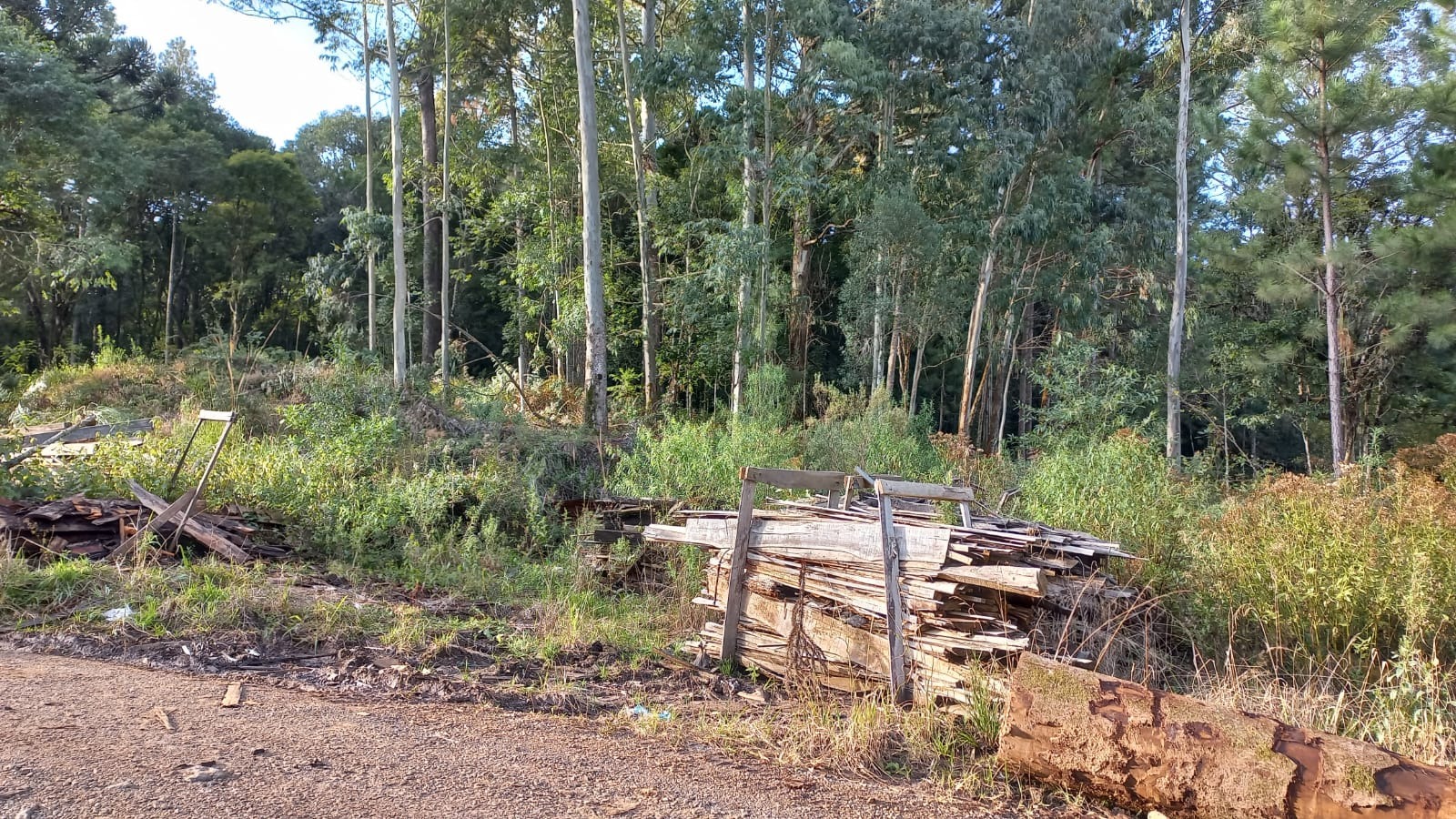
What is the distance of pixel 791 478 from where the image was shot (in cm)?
567

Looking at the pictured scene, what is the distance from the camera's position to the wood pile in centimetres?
697

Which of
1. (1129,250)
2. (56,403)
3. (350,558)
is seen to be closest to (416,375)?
(56,403)

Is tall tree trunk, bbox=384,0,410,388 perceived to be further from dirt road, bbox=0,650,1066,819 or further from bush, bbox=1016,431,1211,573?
dirt road, bbox=0,650,1066,819

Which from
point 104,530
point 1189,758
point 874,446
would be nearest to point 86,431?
point 104,530

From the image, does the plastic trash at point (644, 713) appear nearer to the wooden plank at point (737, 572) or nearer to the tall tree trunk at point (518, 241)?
the wooden plank at point (737, 572)

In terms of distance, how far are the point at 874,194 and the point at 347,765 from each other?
1693 cm

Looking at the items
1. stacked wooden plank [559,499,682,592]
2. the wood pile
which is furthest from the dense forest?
the wood pile

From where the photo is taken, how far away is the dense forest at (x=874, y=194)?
16266 millimetres

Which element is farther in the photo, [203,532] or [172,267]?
[172,267]

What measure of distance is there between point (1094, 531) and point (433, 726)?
5768 mm

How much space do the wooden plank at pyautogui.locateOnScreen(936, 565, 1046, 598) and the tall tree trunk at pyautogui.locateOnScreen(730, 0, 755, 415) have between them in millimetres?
11668

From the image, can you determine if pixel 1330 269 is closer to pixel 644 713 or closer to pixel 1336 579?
pixel 1336 579

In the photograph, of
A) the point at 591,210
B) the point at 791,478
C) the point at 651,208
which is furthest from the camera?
the point at 651,208

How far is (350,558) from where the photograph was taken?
8.27 meters
